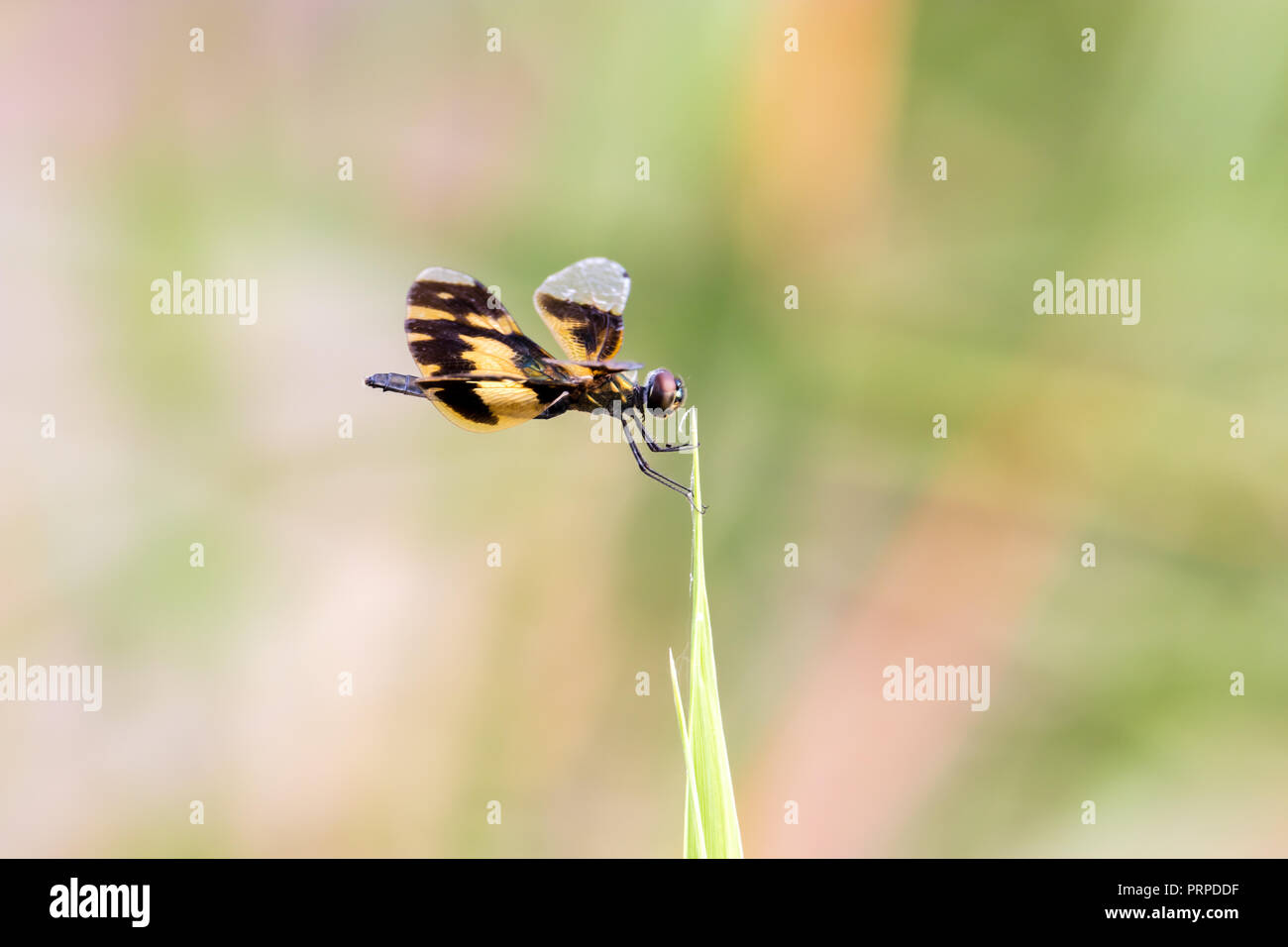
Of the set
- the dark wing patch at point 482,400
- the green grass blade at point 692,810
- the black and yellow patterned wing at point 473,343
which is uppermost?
the black and yellow patterned wing at point 473,343

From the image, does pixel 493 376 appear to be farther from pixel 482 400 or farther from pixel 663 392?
pixel 663 392

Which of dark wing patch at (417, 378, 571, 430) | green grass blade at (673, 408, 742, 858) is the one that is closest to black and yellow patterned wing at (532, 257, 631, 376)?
dark wing patch at (417, 378, 571, 430)

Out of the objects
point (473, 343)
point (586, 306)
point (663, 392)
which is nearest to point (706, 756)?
point (663, 392)

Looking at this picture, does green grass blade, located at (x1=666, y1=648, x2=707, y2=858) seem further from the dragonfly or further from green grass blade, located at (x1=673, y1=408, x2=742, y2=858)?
the dragonfly

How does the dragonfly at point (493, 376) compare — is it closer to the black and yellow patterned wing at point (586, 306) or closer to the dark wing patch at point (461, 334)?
the dark wing patch at point (461, 334)

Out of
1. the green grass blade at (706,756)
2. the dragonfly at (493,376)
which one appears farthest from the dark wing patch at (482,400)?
the green grass blade at (706,756)

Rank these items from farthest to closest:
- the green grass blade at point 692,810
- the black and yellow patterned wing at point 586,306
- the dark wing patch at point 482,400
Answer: the black and yellow patterned wing at point 586,306 < the dark wing patch at point 482,400 < the green grass blade at point 692,810
